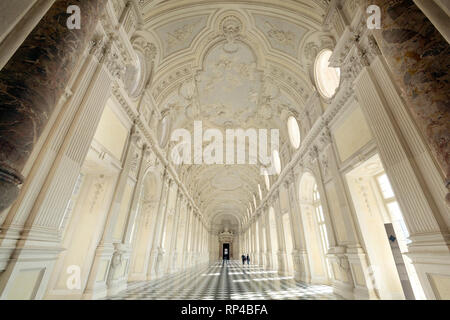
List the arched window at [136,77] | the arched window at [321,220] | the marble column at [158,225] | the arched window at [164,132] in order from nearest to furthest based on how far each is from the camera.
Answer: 1. the arched window at [136,77]
2. the marble column at [158,225]
3. the arched window at [321,220]
4. the arched window at [164,132]

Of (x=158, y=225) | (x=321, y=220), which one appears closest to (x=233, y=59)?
(x=321, y=220)

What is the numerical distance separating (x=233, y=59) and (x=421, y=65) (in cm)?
846

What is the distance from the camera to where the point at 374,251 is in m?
4.98

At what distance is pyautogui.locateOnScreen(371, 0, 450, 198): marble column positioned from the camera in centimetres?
192

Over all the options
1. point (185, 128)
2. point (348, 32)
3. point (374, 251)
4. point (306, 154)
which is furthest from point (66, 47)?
point (185, 128)

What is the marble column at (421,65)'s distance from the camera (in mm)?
1917

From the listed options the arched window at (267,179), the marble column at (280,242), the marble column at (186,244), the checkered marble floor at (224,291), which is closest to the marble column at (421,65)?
the checkered marble floor at (224,291)

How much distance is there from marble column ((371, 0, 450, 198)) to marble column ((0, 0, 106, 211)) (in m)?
4.01

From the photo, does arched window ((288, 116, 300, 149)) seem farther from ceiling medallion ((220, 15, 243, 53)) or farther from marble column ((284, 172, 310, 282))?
ceiling medallion ((220, 15, 243, 53))

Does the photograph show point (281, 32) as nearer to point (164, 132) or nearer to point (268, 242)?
point (164, 132)

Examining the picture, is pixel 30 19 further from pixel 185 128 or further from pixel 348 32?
pixel 185 128

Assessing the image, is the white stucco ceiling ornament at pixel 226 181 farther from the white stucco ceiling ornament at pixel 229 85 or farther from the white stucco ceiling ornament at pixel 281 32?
the white stucco ceiling ornament at pixel 281 32

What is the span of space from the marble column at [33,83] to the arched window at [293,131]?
1000cm

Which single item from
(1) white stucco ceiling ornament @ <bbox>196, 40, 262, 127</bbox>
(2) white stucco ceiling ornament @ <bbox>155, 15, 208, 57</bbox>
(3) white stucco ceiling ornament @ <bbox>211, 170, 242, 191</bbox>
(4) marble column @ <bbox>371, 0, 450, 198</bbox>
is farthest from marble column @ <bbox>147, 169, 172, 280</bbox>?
(3) white stucco ceiling ornament @ <bbox>211, 170, 242, 191</bbox>
